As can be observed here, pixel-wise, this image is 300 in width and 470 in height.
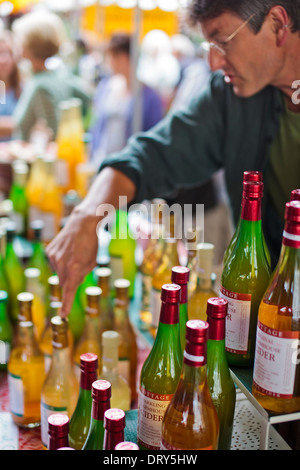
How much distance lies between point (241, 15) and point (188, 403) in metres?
0.84

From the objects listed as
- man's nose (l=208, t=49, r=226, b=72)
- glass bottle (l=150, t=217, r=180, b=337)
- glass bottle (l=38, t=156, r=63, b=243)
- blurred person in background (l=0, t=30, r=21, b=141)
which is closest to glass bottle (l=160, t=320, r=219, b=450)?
glass bottle (l=150, t=217, r=180, b=337)

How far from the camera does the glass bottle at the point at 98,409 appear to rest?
86 cm

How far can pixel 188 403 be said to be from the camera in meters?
0.82

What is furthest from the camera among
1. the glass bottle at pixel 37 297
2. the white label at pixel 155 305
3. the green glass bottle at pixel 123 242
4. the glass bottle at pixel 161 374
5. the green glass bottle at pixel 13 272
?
the green glass bottle at pixel 123 242

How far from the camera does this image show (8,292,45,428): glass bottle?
4.25 ft

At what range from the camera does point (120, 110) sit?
3.95 metres

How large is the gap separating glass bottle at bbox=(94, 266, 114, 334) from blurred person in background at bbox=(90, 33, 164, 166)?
2251mm


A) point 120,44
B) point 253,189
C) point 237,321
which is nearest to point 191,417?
point 237,321

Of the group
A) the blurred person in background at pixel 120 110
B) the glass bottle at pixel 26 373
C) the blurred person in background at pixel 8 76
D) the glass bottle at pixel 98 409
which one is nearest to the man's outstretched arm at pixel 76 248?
the glass bottle at pixel 26 373

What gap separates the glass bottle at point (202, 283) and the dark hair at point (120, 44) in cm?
307

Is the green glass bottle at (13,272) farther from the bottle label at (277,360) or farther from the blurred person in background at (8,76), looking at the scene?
the blurred person in background at (8,76)

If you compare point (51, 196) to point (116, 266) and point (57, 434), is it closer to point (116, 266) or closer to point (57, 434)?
point (116, 266)

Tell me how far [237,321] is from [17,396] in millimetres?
622
